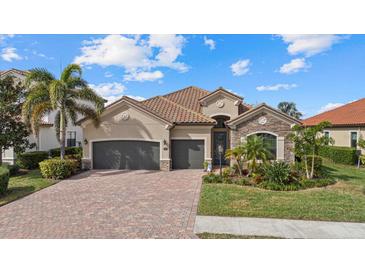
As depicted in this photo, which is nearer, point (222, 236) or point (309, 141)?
point (222, 236)

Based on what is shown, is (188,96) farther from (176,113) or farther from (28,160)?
(28,160)

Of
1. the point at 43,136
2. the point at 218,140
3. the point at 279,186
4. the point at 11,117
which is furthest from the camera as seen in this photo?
the point at 43,136

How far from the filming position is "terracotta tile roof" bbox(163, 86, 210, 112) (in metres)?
20.3

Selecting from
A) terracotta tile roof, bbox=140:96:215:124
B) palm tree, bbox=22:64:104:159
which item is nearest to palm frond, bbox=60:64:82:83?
palm tree, bbox=22:64:104:159

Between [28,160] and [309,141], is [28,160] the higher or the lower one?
the lower one

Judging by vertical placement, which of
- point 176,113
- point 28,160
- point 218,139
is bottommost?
point 28,160

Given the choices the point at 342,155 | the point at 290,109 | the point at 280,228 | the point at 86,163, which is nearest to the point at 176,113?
the point at 86,163

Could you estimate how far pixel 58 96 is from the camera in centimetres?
1275

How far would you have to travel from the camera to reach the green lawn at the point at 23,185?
31.6 ft

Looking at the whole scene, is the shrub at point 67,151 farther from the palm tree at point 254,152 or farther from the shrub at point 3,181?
the palm tree at point 254,152

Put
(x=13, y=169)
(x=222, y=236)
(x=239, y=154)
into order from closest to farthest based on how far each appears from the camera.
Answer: (x=222, y=236) → (x=239, y=154) → (x=13, y=169)

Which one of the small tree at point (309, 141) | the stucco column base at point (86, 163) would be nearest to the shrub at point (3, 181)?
the stucco column base at point (86, 163)

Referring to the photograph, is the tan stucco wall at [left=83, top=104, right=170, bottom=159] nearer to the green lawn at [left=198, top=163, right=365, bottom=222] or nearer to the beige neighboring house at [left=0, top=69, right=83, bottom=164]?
the beige neighboring house at [left=0, top=69, right=83, bottom=164]

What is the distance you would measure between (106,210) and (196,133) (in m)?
9.73
